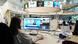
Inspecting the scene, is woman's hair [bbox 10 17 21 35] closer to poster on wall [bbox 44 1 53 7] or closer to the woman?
the woman

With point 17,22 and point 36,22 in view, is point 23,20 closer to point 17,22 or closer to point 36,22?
point 36,22

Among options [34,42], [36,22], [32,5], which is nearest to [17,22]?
[34,42]

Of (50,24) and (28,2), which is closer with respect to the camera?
(50,24)

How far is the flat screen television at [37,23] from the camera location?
3408mm

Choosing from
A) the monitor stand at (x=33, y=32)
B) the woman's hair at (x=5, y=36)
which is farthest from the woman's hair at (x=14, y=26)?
the monitor stand at (x=33, y=32)

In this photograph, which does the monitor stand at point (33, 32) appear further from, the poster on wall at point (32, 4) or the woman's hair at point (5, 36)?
the woman's hair at point (5, 36)

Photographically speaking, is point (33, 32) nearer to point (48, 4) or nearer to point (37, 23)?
point (37, 23)

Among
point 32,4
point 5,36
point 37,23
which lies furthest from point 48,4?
point 5,36

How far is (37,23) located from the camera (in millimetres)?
3412

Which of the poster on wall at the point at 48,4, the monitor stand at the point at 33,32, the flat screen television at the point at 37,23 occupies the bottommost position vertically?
the monitor stand at the point at 33,32

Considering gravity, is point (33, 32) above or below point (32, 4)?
below

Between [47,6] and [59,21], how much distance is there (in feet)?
1.27

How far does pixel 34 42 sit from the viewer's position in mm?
2797

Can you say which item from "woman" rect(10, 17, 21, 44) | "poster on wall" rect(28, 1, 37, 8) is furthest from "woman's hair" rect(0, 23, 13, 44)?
"poster on wall" rect(28, 1, 37, 8)
